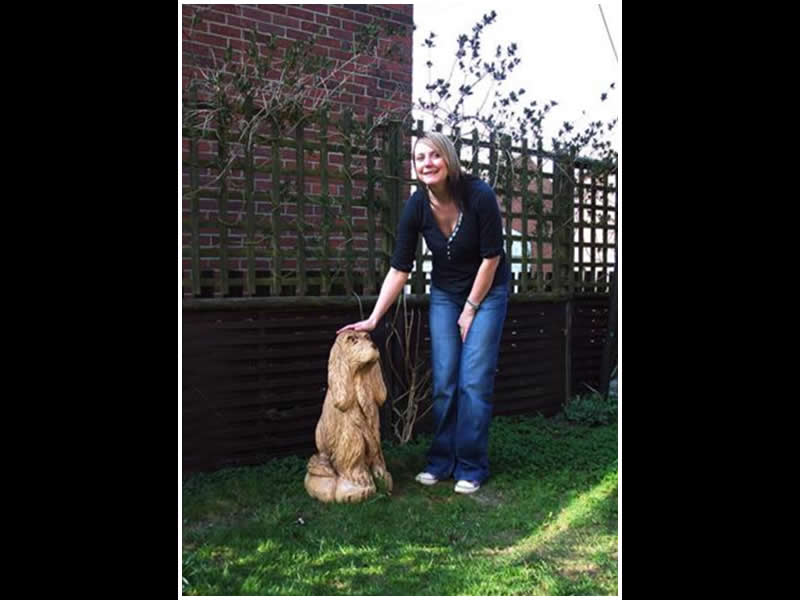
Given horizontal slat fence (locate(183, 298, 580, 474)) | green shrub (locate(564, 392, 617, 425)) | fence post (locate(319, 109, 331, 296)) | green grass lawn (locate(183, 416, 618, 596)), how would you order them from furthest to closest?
green shrub (locate(564, 392, 617, 425)), fence post (locate(319, 109, 331, 296)), horizontal slat fence (locate(183, 298, 580, 474)), green grass lawn (locate(183, 416, 618, 596))

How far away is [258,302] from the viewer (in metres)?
3.47

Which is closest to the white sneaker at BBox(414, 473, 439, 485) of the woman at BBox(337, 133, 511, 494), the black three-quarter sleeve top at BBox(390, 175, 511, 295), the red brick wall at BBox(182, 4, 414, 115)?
the woman at BBox(337, 133, 511, 494)

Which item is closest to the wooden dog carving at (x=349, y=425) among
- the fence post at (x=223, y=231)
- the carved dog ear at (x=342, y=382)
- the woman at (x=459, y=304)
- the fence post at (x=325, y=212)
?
the carved dog ear at (x=342, y=382)

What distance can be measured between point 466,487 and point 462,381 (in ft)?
1.53

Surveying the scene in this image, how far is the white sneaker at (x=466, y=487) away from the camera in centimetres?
329

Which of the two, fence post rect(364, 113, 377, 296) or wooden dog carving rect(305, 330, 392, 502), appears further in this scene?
fence post rect(364, 113, 377, 296)

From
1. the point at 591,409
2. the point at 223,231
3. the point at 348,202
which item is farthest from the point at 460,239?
the point at 591,409

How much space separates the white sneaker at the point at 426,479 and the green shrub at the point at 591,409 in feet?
3.18

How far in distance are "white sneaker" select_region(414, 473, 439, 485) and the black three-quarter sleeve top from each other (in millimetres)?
840

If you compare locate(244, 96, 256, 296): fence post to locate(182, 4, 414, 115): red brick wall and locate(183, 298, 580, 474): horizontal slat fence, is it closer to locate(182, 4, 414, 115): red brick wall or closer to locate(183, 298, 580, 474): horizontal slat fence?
locate(183, 298, 580, 474): horizontal slat fence

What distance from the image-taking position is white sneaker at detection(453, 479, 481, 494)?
329 centimetres

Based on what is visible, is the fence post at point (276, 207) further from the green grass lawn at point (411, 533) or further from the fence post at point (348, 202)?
the green grass lawn at point (411, 533)

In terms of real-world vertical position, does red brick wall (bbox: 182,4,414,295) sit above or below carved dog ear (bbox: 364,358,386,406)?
above
